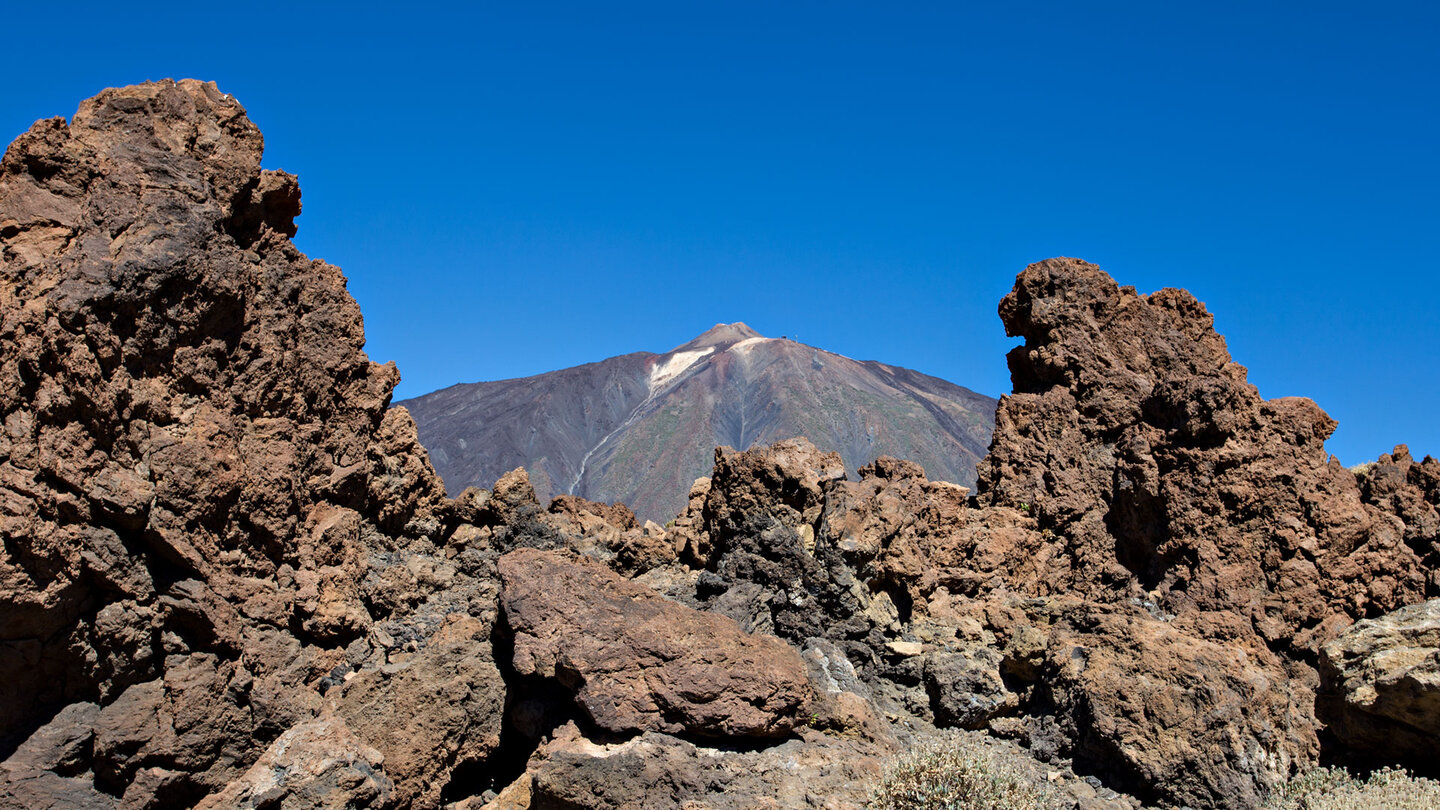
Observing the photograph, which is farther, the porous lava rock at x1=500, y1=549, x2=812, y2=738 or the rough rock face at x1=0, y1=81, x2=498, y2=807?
the porous lava rock at x1=500, y1=549, x2=812, y2=738

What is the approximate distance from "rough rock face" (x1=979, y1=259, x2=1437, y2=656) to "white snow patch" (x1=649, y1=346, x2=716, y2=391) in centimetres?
8519

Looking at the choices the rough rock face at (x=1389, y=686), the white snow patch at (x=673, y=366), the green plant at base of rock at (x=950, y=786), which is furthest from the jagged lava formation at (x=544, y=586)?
the white snow patch at (x=673, y=366)

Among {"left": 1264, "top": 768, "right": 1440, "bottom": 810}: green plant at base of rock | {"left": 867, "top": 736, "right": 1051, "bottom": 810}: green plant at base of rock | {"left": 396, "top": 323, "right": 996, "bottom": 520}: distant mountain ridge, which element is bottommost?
{"left": 867, "top": 736, "right": 1051, "bottom": 810}: green plant at base of rock

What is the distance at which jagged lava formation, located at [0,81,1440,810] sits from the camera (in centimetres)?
636

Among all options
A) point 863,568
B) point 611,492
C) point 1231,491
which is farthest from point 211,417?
point 611,492

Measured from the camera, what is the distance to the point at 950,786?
6230 mm

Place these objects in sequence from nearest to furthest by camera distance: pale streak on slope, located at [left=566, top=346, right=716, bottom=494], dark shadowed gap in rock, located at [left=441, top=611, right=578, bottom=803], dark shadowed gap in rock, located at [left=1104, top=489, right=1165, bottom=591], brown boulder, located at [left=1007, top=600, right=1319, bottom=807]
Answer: brown boulder, located at [left=1007, top=600, right=1319, bottom=807] < dark shadowed gap in rock, located at [left=441, top=611, right=578, bottom=803] < dark shadowed gap in rock, located at [left=1104, top=489, right=1165, bottom=591] < pale streak on slope, located at [left=566, top=346, right=716, bottom=494]

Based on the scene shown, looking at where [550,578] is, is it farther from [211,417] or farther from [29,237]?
[29,237]

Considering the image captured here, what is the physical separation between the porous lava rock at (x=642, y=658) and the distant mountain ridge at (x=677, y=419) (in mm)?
53469

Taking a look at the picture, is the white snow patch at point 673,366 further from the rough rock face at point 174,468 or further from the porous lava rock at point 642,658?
the porous lava rock at point 642,658

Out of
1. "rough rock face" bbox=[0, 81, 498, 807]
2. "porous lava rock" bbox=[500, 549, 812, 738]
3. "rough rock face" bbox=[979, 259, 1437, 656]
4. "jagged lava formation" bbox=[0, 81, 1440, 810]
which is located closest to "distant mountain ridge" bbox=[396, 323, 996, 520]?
"rough rock face" bbox=[979, 259, 1437, 656]

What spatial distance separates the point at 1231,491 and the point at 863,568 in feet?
9.70

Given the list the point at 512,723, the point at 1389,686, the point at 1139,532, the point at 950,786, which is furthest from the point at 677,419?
the point at 950,786

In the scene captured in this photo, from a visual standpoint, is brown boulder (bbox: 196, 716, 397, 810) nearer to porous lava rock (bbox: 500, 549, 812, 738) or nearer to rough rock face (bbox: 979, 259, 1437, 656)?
porous lava rock (bbox: 500, 549, 812, 738)
